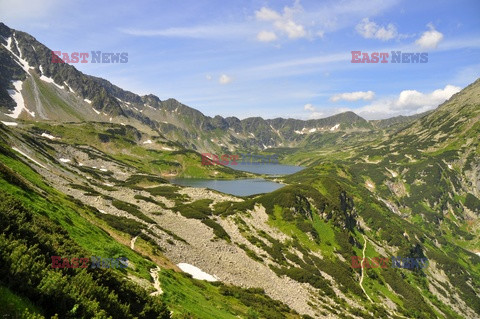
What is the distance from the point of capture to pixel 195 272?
181 ft

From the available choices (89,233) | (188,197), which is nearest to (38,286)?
(89,233)

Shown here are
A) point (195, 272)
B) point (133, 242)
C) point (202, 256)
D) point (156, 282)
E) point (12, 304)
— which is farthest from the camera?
point (202, 256)

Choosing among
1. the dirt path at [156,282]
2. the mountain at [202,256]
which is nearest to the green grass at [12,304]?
the mountain at [202,256]

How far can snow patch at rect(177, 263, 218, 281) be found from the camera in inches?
2128

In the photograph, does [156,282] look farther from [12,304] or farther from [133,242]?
[133,242]

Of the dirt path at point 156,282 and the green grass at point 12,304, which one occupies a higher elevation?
the green grass at point 12,304

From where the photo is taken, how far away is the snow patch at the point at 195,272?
54.1m

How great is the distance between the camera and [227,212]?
104 m

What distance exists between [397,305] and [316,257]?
31989 millimetres

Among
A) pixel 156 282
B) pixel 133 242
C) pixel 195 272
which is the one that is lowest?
pixel 195 272

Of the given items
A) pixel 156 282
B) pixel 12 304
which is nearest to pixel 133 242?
pixel 156 282

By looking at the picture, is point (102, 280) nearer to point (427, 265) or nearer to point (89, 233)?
point (89, 233)

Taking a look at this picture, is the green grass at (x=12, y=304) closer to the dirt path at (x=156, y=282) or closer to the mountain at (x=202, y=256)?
the mountain at (x=202, y=256)

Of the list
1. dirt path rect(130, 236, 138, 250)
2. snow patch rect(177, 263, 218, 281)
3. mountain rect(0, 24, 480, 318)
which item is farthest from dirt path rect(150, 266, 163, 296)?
snow patch rect(177, 263, 218, 281)
